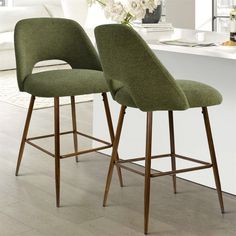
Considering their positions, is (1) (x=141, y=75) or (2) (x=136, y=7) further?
(2) (x=136, y=7)

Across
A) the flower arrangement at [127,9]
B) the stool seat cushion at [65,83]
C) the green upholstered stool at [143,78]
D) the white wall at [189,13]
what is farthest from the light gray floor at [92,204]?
the white wall at [189,13]

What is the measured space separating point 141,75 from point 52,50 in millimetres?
1092

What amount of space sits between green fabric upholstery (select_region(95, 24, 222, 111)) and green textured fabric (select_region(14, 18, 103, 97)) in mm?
528

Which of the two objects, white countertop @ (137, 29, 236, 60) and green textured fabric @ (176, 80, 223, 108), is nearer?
green textured fabric @ (176, 80, 223, 108)

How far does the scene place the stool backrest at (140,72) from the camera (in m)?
3.12

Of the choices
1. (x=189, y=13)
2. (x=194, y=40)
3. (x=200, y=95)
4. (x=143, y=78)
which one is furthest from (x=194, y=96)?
(x=189, y=13)

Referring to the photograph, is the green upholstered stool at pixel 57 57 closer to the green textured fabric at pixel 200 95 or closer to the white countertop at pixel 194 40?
the white countertop at pixel 194 40

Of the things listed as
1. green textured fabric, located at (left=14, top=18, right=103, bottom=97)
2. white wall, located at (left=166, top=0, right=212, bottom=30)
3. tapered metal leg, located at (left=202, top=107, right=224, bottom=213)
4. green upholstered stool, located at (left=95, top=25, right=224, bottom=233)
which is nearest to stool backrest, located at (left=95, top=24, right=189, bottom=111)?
green upholstered stool, located at (left=95, top=25, right=224, bottom=233)

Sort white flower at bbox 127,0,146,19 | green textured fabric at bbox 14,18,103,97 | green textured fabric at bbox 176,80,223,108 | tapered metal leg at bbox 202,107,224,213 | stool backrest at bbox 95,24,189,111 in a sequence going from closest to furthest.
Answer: stool backrest at bbox 95,24,189,111 < green textured fabric at bbox 176,80,223,108 < tapered metal leg at bbox 202,107,224,213 < green textured fabric at bbox 14,18,103,97 < white flower at bbox 127,0,146,19

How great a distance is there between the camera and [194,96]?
10.7 ft

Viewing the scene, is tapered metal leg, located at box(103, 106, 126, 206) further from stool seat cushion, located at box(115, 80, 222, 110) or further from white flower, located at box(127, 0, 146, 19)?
white flower, located at box(127, 0, 146, 19)

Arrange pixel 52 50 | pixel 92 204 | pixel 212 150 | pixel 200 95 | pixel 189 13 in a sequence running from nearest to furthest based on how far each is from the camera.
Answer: pixel 200 95 → pixel 212 150 → pixel 92 204 → pixel 52 50 → pixel 189 13

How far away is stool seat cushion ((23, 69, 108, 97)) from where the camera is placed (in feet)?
12.1

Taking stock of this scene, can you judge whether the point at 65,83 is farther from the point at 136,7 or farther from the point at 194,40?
the point at 194,40
